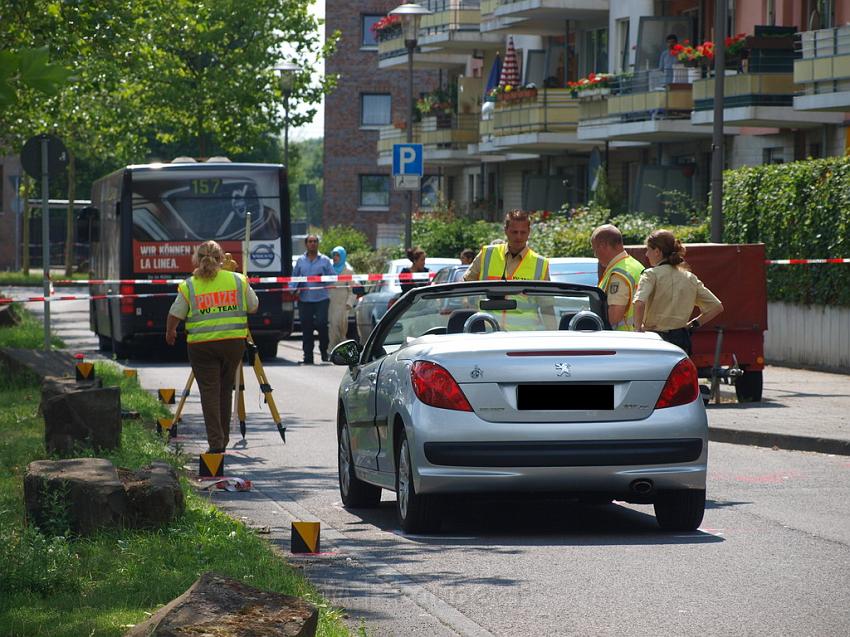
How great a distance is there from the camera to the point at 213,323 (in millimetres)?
13445

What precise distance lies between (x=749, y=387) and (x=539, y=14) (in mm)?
26709

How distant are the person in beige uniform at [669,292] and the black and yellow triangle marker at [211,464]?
11.9ft

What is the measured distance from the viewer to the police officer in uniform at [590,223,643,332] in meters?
12.4

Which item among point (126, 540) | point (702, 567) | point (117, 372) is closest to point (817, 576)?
point (702, 567)

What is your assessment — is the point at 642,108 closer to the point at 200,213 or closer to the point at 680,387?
the point at 200,213

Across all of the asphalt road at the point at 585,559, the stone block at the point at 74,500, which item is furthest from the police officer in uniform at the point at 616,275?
the stone block at the point at 74,500

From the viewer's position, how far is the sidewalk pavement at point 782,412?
595 inches

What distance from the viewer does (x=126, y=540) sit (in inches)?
341

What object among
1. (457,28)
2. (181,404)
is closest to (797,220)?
(181,404)

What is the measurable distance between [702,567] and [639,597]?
3.13 feet

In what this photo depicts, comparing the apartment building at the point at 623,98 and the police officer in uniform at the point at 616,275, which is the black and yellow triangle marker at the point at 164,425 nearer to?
the police officer in uniform at the point at 616,275

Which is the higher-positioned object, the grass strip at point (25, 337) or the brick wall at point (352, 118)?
the brick wall at point (352, 118)

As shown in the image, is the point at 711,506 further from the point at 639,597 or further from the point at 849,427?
the point at 849,427

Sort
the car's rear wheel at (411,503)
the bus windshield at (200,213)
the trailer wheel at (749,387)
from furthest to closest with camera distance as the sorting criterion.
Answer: the bus windshield at (200,213) < the trailer wheel at (749,387) < the car's rear wheel at (411,503)
